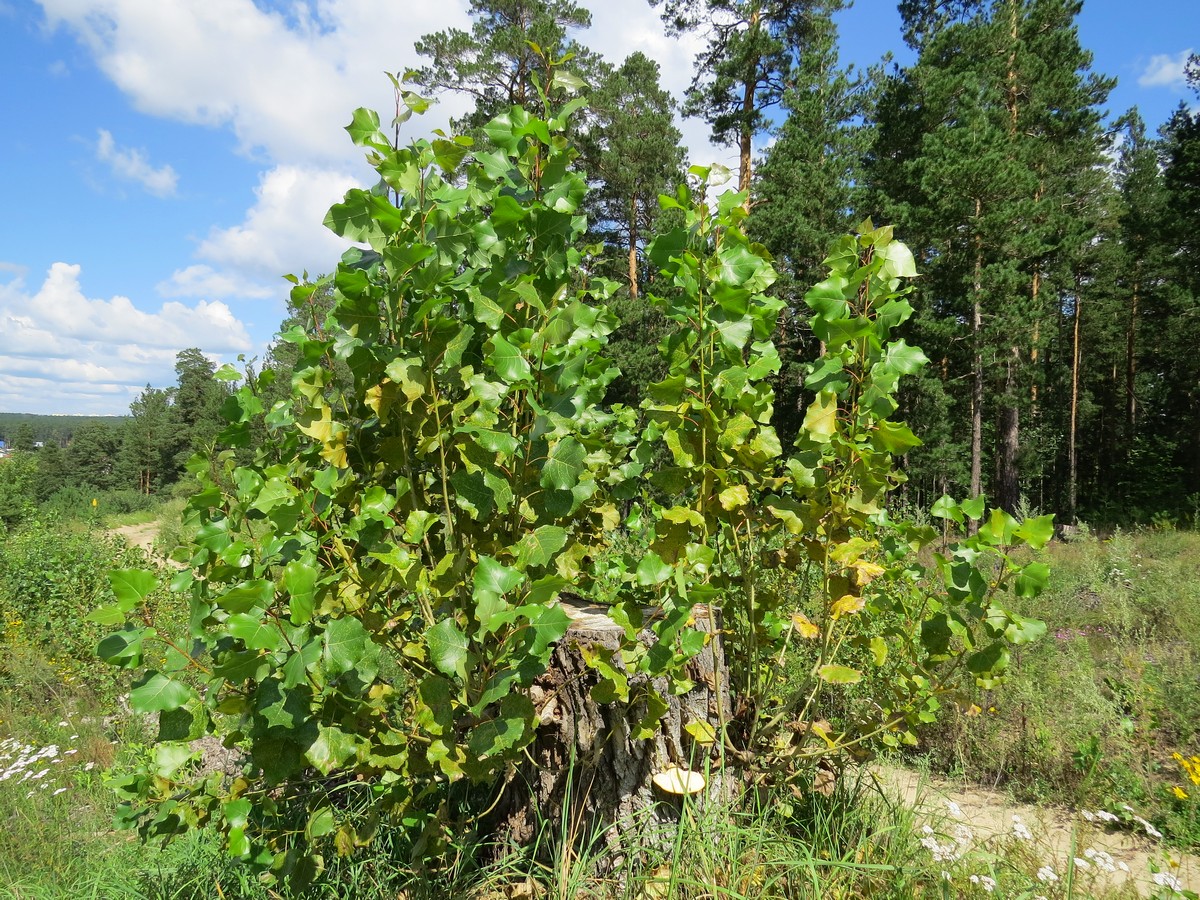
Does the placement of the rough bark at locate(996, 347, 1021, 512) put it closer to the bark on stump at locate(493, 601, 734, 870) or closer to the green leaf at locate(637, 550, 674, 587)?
the bark on stump at locate(493, 601, 734, 870)

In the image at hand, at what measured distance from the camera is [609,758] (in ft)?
5.76

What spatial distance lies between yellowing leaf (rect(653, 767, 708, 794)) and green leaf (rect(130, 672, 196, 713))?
3.52 feet

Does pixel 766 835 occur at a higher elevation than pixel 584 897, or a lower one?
higher

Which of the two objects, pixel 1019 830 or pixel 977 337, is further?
pixel 977 337

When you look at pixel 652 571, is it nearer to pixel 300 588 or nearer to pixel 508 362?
pixel 508 362

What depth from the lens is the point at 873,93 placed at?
15.2 m

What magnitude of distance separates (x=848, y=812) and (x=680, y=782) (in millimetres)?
569

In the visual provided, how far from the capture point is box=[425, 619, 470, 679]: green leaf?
1.18 meters

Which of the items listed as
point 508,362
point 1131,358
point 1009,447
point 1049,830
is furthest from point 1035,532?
point 1131,358

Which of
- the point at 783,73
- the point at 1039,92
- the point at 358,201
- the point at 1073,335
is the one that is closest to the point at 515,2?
the point at 783,73

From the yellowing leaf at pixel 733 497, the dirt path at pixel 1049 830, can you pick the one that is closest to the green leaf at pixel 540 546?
the yellowing leaf at pixel 733 497

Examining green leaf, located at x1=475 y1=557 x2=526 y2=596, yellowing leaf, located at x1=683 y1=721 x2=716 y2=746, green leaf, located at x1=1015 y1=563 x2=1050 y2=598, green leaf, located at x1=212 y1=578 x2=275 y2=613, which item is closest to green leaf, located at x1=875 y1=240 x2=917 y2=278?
green leaf, located at x1=1015 y1=563 x2=1050 y2=598

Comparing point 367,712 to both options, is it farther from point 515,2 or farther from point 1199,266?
point 1199,266

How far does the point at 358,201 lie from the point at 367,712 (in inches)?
39.8
